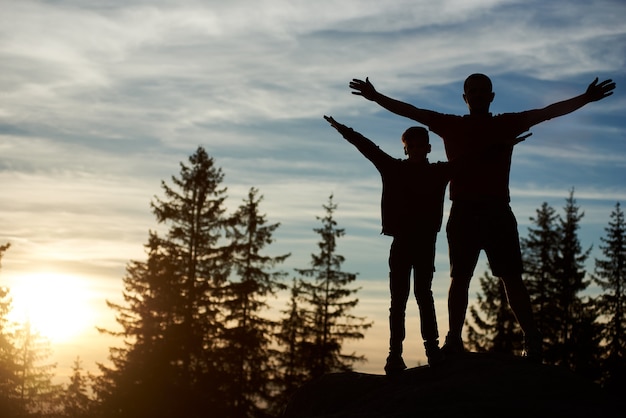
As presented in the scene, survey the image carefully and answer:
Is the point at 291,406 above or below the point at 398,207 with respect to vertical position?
below

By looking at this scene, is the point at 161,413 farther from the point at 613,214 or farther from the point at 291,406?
the point at 613,214

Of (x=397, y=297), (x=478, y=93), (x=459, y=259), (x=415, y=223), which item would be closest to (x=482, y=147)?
(x=478, y=93)

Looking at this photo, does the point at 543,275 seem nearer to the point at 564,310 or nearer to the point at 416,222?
the point at 564,310

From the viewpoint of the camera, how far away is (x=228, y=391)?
1332 inches

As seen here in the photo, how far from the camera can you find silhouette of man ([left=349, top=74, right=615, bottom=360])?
793 cm

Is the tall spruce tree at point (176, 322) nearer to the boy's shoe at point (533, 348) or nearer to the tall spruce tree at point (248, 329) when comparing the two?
the tall spruce tree at point (248, 329)

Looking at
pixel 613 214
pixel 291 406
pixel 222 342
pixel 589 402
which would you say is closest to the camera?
pixel 589 402

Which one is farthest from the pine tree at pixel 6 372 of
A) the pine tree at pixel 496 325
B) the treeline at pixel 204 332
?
the pine tree at pixel 496 325

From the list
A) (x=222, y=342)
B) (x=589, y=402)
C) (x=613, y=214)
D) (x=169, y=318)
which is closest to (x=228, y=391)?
(x=222, y=342)

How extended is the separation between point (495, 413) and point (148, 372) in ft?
83.2

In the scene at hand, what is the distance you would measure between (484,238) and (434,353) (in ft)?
4.38

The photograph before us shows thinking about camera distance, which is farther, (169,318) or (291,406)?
(169,318)

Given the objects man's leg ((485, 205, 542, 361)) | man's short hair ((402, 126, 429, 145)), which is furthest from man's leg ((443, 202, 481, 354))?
man's short hair ((402, 126, 429, 145))

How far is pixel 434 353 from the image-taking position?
7.95 m
